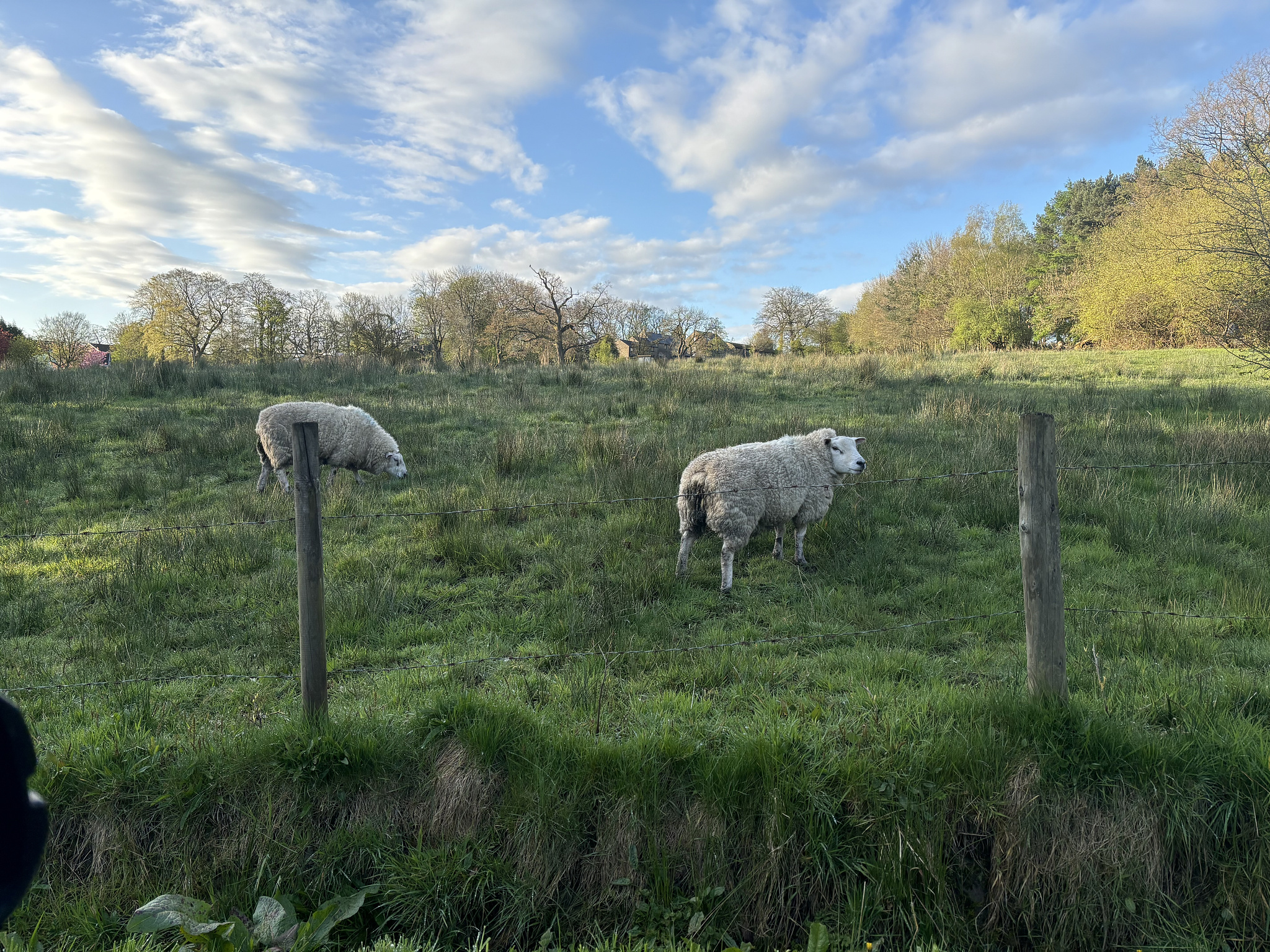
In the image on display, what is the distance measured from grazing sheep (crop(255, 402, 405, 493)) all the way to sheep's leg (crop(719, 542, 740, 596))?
5.96 meters

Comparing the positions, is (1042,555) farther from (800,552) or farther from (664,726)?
(800,552)

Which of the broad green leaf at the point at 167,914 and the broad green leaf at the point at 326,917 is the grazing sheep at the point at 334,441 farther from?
the broad green leaf at the point at 326,917

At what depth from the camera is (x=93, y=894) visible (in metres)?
2.79

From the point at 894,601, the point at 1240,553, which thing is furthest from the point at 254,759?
the point at 1240,553

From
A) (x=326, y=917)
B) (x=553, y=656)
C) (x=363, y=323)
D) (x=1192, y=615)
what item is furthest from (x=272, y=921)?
(x=363, y=323)

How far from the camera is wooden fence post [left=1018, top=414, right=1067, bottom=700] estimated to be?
334cm

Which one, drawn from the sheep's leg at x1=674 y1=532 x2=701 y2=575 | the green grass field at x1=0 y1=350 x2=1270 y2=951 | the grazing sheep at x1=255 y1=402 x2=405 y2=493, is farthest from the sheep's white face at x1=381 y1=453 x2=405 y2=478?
the sheep's leg at x1=674 y1=532 x2=701 y2=575

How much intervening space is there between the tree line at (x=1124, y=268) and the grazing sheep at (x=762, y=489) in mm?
8248

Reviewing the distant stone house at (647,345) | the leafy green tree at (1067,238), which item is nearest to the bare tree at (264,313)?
the distant stone house at (647,345)

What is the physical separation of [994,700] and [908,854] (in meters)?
1.03

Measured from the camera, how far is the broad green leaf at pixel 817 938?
242 cm

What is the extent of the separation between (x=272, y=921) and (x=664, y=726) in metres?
1.89

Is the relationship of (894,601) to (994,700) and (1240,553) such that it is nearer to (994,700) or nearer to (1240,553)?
(994,700)

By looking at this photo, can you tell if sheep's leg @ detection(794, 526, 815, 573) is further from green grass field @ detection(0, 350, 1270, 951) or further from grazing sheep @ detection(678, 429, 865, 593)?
green grass field @ detection(0, 350, 1270, 951)
